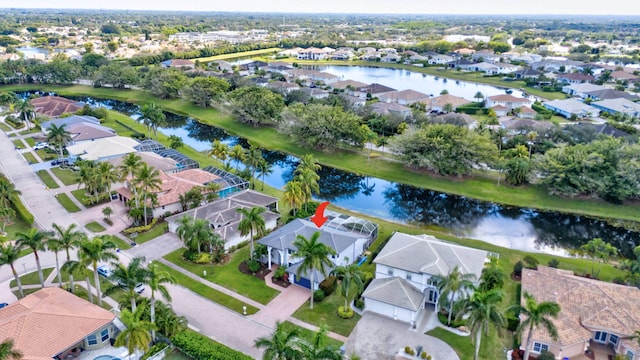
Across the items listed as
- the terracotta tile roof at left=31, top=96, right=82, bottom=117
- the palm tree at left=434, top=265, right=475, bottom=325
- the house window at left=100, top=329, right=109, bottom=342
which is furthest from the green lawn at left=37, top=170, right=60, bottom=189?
the palm tree at left=434, top=265, right=475, bottom=325

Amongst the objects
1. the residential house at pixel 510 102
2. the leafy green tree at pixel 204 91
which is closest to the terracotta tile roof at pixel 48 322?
the leafy green tree at pixel 204 91

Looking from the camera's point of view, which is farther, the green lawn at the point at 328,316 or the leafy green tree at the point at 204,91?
the leafy green tree at the point at 204,91

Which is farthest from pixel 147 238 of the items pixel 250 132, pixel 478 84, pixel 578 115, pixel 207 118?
pixel 478 84

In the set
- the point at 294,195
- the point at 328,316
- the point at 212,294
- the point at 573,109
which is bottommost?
the point at 328,316

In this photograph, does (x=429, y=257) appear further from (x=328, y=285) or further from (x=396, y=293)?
(x=328, y=285)

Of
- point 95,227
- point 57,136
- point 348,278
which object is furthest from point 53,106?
point 348,278

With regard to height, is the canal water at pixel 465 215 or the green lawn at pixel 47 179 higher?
the green lawn at pixel 47 179

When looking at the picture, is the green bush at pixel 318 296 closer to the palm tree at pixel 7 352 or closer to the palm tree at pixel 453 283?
the palm tree at pixel 453 283
